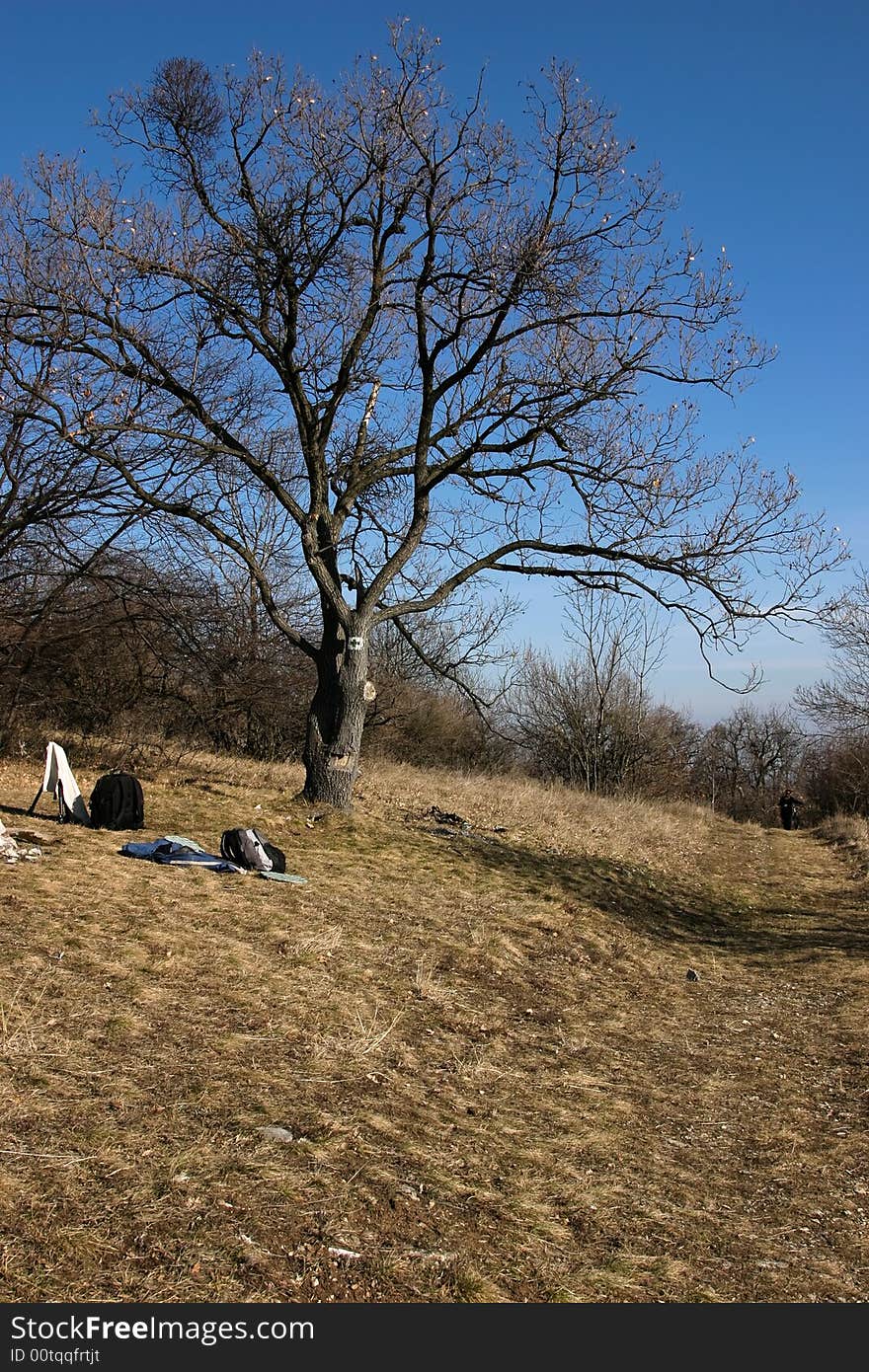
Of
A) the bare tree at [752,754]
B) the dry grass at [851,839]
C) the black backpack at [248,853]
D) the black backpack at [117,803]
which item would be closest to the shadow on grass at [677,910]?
the black backpack at [248,853]

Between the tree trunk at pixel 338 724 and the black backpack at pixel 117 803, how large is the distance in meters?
2.97

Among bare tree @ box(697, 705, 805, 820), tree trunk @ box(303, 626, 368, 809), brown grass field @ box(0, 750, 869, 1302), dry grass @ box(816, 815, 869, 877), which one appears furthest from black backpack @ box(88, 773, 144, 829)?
bare tree @ box(697, 705, 805, 820)

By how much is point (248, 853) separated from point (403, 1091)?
4.47m

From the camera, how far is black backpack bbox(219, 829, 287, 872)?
9688 mm

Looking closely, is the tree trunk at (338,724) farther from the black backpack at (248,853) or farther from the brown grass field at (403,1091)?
the black backpack at (248,853)

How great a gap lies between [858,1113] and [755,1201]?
1853 mm

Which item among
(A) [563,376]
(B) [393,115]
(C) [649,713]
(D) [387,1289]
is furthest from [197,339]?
(C) [649,713]

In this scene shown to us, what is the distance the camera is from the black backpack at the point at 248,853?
31.8ft

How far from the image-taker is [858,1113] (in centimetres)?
647

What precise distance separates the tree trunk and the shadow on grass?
5.93 ft

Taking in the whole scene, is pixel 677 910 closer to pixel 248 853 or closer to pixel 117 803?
pixel 248 853

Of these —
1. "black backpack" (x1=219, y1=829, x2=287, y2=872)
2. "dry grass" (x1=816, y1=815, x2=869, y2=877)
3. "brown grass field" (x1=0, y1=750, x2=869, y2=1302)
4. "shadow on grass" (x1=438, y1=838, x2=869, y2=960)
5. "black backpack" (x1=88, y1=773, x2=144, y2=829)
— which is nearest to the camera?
"brown grass field" (x1=0, y1=750, x2=869, y2=1302)

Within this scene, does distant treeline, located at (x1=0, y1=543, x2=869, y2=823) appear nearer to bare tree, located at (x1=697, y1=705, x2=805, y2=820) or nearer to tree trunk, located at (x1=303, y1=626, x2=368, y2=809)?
tree trunk, located at (x1=303, y1=626, x2=368, y2=809)

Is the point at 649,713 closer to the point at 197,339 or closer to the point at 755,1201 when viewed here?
the point at 197,339
